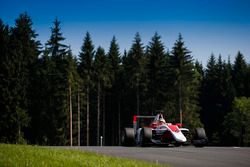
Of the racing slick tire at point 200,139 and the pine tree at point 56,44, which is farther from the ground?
the pine tree at point 56,44

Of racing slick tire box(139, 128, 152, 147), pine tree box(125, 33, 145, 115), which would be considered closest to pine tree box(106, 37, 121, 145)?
pine tree box(125, 33, 145, 115)

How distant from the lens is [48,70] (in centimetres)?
8075

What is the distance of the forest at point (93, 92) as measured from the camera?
73.3 m

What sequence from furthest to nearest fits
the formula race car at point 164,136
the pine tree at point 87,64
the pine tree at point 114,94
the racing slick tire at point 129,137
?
the pine tree at point 114,94 → the pine tree at point 87,64 → the racing slick tire at point 129,137 → the formula race car at point 164,136

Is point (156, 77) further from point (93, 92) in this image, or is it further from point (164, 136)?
point (164, 136)

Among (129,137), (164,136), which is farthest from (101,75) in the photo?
(164,136)

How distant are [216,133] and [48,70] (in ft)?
110

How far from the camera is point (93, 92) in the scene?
84.8m

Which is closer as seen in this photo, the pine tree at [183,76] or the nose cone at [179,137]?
the nose cone at [179,137]

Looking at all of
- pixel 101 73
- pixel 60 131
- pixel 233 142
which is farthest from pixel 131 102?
pixel 233 142

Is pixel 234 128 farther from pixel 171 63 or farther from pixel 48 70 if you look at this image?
pixel 48 70

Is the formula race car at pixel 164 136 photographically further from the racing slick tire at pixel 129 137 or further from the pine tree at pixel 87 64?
the pine tree at pixel 87 64

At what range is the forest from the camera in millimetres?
73312

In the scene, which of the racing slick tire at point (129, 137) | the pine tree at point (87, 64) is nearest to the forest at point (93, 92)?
the pine tree at point (87, 64)
